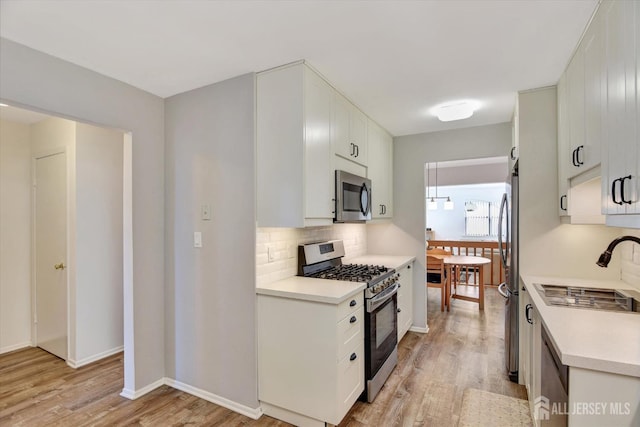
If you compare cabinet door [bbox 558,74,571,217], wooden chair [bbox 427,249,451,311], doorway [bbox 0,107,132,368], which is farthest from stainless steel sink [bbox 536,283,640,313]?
doorway [bbox 0,107,132,368]

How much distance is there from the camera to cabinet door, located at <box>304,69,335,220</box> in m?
2.23

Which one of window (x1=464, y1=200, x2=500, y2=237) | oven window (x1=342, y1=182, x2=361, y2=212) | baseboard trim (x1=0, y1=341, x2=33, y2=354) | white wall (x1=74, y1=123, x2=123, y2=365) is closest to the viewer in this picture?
oven window (x1=342, y1=182, x2=361, y2=212)

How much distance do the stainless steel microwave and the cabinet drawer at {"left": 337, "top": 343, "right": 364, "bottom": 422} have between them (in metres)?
1.02

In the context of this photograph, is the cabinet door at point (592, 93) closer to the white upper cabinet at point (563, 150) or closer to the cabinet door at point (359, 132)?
the white upper cabinet at point (563, 150)

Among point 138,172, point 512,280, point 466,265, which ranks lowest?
point 466,265

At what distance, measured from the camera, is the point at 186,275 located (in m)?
2.61

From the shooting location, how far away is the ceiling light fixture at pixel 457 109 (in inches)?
116

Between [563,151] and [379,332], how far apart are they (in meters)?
1.92

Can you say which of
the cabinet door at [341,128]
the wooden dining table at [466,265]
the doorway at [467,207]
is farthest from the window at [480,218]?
the cabinet door at [341,128]

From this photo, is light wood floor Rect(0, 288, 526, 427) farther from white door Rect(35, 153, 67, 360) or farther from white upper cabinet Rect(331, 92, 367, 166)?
white upper cabinet Rect(331, 92, 367, 166)

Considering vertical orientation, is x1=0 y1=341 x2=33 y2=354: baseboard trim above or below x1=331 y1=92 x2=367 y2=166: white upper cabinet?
below

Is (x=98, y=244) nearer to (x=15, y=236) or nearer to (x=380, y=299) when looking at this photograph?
(x=15, y=236)

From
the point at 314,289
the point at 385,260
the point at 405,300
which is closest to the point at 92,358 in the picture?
the point at 314,289

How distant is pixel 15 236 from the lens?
347cm
